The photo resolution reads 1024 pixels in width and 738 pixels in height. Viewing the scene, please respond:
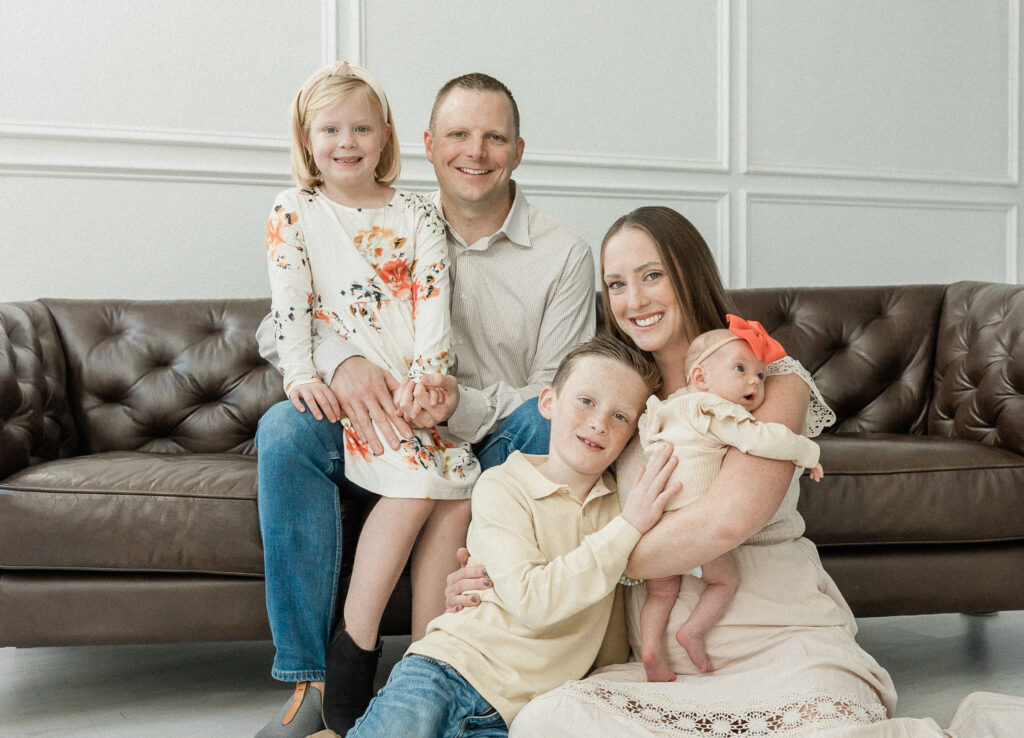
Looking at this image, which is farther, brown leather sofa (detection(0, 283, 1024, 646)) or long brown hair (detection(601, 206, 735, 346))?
brown leather sofa (detection(0, 283, 1024, 646))

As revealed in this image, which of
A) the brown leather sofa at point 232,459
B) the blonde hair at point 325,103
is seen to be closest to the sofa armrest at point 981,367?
the brown leather sofa at point 232,459

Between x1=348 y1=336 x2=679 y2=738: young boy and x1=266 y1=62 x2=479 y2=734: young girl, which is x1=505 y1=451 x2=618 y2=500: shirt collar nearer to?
x1=348 y1=336 x2=679 y2=738: young boy

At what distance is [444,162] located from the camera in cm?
201

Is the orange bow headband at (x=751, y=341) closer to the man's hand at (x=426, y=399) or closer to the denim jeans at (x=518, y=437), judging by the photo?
the denim jeans at (x=518, y=437)

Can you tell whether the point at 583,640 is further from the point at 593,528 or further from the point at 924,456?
the point at 924,456

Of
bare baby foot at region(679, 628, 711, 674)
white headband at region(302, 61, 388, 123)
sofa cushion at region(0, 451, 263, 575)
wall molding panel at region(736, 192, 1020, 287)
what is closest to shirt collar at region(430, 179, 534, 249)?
white headband at region(302, 61, 388, 123)

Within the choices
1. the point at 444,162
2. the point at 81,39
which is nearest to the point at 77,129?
the point at 81,39

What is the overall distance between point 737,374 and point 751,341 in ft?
0.19

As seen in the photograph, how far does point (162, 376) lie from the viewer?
2375mm

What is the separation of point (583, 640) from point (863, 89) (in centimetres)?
290

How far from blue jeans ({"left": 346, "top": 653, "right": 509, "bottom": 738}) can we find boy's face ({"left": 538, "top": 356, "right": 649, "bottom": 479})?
14.9 inches

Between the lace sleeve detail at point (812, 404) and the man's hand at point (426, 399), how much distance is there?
0.60 m

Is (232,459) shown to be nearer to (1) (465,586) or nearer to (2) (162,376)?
(2) (162,376)

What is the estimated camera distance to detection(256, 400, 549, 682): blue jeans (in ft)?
5.31
